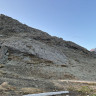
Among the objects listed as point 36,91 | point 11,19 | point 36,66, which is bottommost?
point 36,91

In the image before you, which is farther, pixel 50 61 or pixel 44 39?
pixel 44 39

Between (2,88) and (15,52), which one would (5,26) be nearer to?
(15,52)

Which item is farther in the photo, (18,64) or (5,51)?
(5,51)

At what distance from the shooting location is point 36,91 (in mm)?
6742

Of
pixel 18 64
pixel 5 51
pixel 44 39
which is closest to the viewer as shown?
pixel 18 64

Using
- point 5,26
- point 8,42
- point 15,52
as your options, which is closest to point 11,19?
point 5,26

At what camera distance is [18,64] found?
42.2 feet

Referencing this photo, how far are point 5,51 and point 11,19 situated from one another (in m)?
13.9

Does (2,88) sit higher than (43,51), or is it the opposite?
(43,51)

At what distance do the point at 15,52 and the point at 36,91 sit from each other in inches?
358

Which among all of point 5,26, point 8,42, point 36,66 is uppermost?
point 5,26

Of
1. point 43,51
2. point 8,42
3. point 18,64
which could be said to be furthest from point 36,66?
point 8,42

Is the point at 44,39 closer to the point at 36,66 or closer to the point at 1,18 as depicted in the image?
the point at 36,66

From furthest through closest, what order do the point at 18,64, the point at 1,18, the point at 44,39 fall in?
1. the point at 1,18
2. the point at 44,39
3. the point at 18,64
